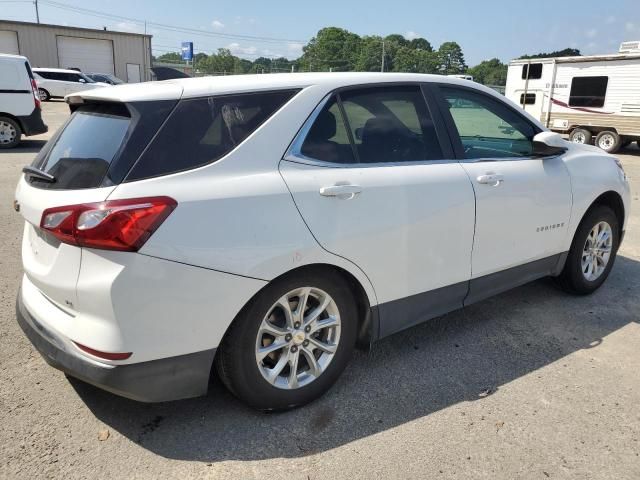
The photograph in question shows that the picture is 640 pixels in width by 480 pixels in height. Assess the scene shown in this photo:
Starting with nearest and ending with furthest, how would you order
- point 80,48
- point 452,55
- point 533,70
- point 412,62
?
1. point 533,70
2. point 80,48
3. point 412,62
4. point 452,55

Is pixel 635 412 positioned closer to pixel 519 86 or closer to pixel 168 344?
pixel 168 344

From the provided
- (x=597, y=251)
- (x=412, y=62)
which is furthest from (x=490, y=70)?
(x=597, y=251)

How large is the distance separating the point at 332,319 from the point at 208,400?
0.81 meters

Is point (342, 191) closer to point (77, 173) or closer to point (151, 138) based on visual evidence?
point (151, 138)

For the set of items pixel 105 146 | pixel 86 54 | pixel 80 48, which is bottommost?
pixel 105 146

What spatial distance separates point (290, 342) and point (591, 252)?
2952mm

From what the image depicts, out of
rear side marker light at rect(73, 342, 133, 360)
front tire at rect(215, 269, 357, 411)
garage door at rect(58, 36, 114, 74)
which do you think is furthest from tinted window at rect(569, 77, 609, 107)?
Answer: garage door at rect(58, 36, 114, 74)

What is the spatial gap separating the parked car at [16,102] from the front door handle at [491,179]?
1177 centimetres

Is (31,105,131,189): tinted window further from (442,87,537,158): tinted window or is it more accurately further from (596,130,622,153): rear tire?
(596,130,622,153): rear tire

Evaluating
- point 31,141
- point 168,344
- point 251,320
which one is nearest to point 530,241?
point 251,320

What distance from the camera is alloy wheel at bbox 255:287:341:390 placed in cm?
263

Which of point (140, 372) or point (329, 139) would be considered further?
point (329, 139)

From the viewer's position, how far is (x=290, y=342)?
270 centimetres

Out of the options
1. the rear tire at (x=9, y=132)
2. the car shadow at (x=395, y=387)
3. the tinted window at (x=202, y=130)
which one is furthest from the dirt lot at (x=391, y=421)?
the rear tire at (x=9, y=132)
